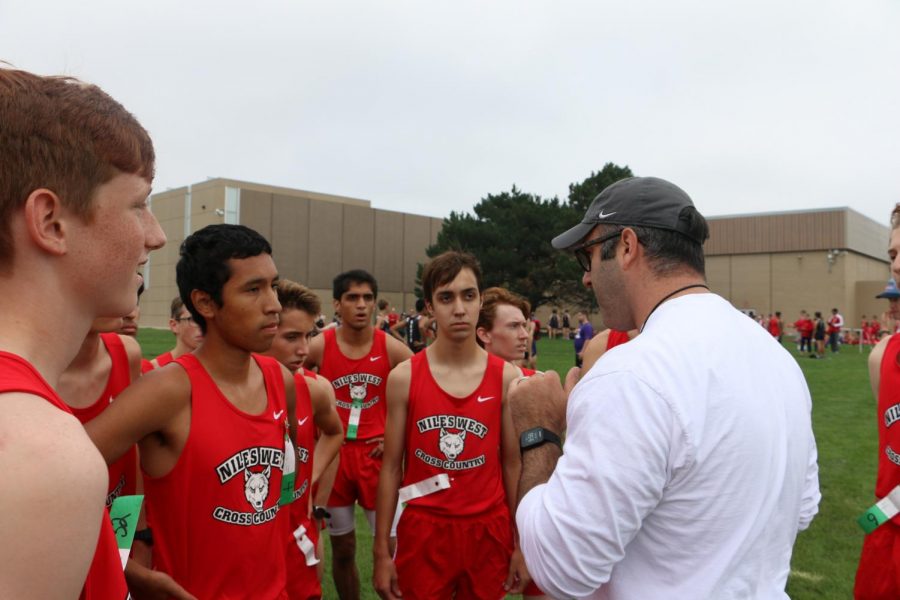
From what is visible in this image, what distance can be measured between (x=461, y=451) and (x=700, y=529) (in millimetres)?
2549

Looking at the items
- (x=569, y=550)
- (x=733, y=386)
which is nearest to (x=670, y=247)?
(x=733, y=386)

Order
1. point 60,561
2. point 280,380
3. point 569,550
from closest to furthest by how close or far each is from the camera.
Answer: point 60,561 < point 569,550 < point 280,380

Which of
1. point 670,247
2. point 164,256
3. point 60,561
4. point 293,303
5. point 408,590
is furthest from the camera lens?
point 164,256

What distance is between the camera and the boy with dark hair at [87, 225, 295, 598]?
2625mm

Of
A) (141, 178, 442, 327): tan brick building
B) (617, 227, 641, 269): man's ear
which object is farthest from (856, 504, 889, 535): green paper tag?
(141, 178, 442, 327): tan brick building

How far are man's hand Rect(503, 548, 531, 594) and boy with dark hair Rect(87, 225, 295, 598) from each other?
1.58 meters

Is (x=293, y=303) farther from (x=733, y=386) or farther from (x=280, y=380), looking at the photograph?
(x=733, y=386)

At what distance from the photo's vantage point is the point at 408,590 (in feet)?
13.1

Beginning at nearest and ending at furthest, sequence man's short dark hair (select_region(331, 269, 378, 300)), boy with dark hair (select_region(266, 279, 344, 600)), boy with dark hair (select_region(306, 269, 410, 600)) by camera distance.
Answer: boy with dark hair (select_region(266, 279, 344, 600))
boy with dark hair (select_region(306, 269, 410, 600))
man's short dark hair (select_region(331, 269, 378, 300))

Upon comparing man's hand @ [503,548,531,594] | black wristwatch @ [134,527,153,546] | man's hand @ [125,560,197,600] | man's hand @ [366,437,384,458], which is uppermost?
black wristwatch @ [134,527,153,546]

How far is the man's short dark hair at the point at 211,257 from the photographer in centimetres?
301

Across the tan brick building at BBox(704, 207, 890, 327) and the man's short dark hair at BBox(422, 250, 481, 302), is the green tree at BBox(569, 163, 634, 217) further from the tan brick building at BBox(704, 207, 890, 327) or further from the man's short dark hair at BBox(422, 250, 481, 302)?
the man's short dark hair at BBox(422, 250, 481, 302)

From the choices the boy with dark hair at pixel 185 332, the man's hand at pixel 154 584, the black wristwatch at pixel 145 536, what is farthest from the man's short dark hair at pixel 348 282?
the man's hand at pixel 154 584

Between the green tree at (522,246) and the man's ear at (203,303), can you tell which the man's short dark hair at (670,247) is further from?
the green tree at (522,246)
